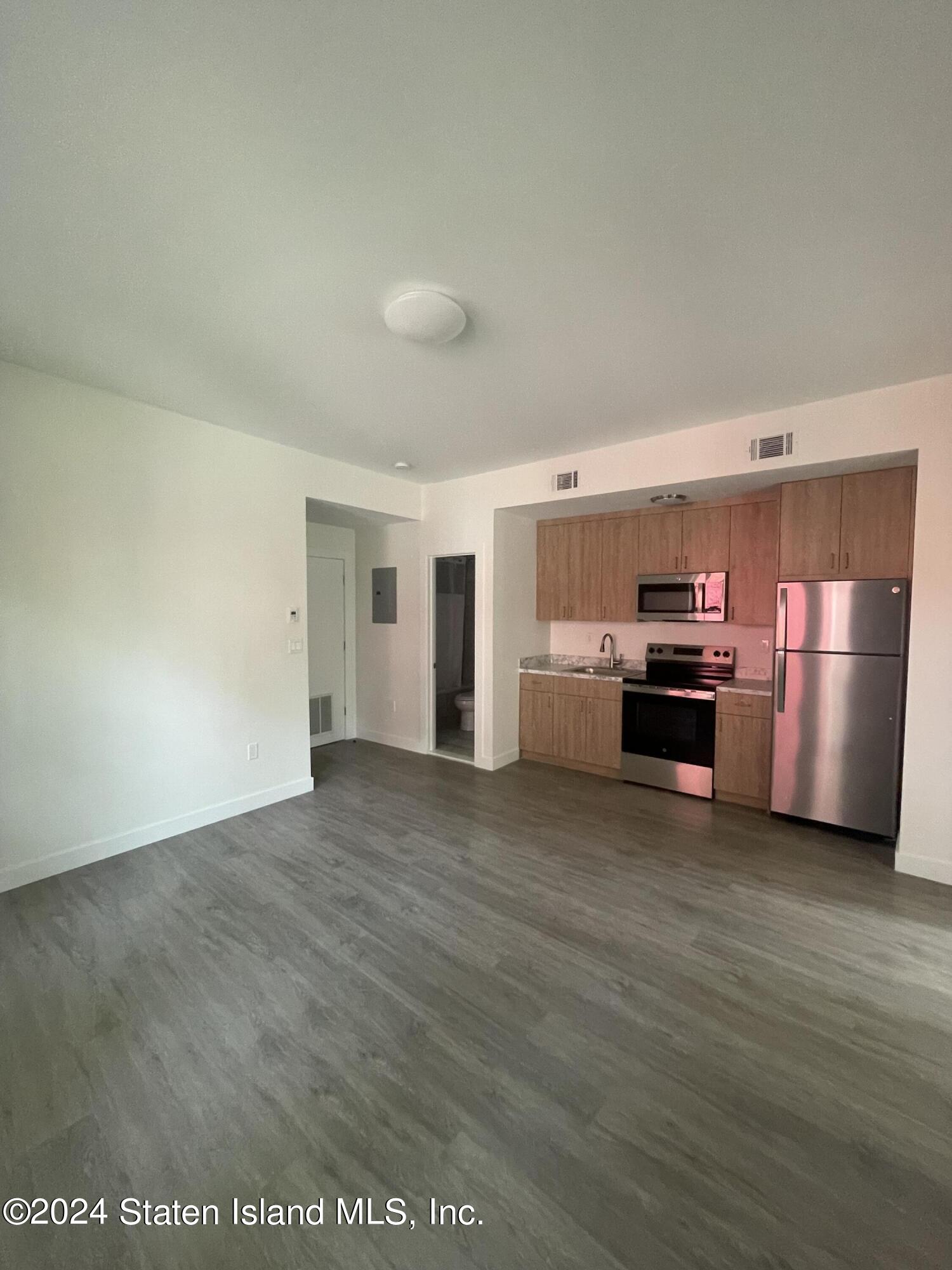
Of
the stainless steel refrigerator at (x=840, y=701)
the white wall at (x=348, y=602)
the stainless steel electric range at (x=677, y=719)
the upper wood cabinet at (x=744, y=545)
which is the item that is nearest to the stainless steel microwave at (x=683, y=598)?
the upper wood cabinet at (x=744, y=545)

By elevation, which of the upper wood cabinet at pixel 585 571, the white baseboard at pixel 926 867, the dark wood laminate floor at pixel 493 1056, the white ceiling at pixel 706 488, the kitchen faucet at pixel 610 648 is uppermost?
the white ceiling at pixel 706 488

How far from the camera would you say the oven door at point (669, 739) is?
13.1ft

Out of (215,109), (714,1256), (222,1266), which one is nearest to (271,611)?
(215,109)

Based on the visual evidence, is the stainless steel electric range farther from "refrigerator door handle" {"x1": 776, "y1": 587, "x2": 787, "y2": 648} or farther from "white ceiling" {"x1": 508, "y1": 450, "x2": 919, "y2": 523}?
"white ceiling" {"x1": 508, "y1": 450, "x2": 919, "y2": 523}

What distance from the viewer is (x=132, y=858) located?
302 cm

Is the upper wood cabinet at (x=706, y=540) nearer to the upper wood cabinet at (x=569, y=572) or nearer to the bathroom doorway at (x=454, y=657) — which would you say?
the upper wood cabinet at (x=569, y=572)

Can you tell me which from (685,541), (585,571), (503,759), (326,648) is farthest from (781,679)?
(326,648)

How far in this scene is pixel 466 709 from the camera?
229 inches

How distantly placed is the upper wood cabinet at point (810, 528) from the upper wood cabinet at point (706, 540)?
1.90 feet

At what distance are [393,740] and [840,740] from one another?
410cm

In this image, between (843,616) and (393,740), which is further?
(393,740)

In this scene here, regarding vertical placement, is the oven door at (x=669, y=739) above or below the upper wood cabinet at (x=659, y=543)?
below

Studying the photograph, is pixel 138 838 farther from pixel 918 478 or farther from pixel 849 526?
pixel 918 478

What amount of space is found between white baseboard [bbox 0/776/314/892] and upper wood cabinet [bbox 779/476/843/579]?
4136 mm
